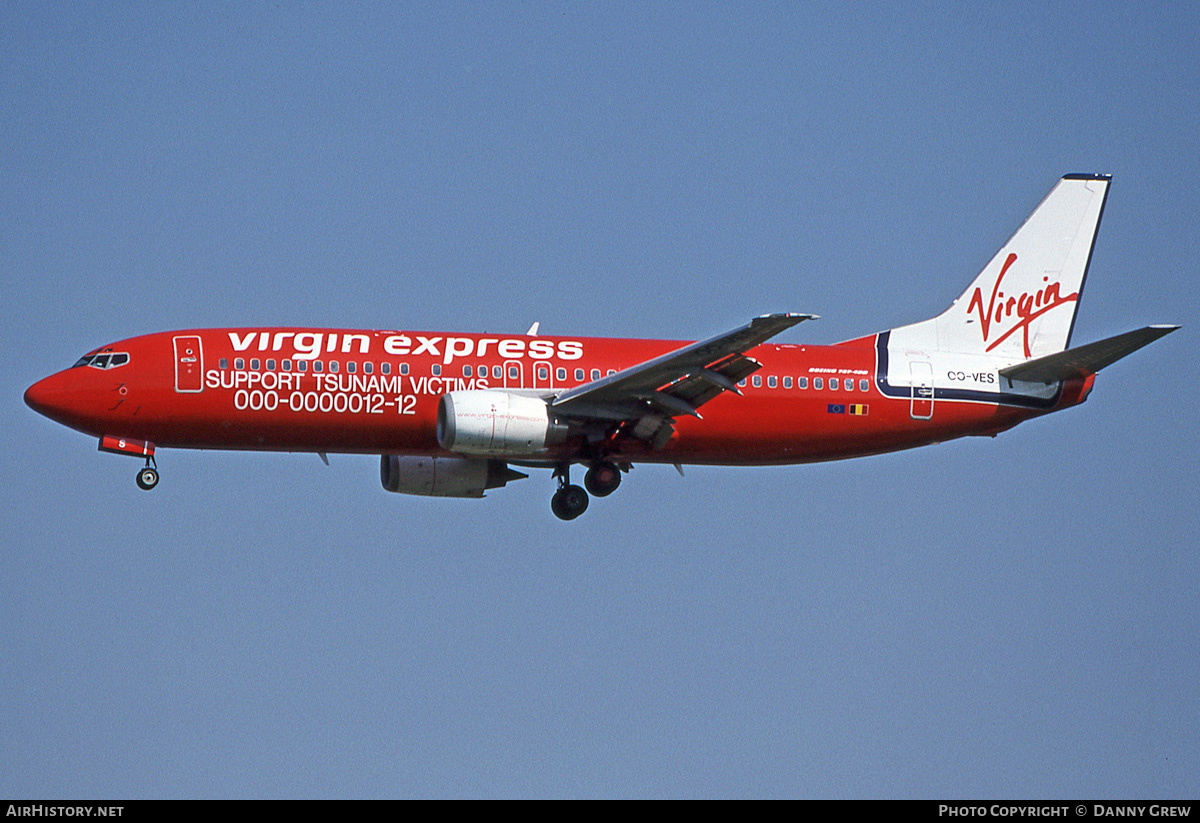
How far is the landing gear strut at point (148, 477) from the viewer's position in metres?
42.3

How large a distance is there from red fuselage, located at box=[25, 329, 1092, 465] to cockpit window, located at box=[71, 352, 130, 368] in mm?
66

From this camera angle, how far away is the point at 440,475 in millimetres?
45719

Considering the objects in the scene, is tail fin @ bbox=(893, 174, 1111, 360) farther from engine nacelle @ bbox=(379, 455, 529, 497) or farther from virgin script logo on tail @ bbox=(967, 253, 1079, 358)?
engine nacelle @ bbox=(379, 455, 529, 497)

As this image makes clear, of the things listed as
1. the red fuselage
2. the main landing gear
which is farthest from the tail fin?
the main landing gear

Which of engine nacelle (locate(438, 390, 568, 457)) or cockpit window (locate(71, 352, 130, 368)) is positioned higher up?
cockpit window (locate(71, 352, 130, 368))

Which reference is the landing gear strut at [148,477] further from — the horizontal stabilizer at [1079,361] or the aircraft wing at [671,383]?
the horizontal stabilizer at [1079,361]

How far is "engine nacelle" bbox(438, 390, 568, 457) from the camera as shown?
40.4 metres

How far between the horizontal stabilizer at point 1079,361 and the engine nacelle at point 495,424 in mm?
12773

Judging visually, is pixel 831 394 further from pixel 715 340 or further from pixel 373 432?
pixel 373 432

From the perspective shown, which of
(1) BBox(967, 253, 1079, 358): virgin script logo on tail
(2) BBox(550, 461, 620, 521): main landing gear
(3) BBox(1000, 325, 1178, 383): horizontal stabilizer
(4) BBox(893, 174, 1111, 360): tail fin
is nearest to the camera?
(3) BBox(1000, 325, 1178, 383): horizontal stabilizer

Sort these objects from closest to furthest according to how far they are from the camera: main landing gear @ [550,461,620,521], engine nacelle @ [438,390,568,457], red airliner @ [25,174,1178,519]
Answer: engine nacelle @ [438,390,568,457]
red airliner @ [25,174,1178,519]
main landing gear @ [550,461,620,521]

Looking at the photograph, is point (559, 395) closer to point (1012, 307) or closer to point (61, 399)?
point (61, 399)

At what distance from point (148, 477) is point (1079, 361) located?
2390 cm
